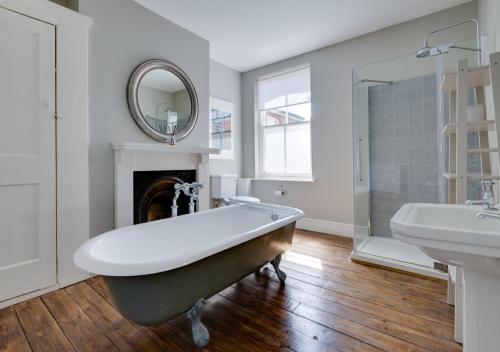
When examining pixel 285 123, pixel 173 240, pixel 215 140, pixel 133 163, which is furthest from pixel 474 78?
pixel 215 140

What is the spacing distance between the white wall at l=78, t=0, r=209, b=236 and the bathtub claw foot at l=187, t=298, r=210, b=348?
4.40ft

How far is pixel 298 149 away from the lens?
11.9 feet

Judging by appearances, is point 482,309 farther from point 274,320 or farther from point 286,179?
point 286,179

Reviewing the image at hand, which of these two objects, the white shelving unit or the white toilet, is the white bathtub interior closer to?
the white toilet

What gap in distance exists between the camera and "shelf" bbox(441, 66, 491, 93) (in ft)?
4.74

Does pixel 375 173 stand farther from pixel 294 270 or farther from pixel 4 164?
pixel 4 164

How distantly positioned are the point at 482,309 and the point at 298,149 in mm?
2895

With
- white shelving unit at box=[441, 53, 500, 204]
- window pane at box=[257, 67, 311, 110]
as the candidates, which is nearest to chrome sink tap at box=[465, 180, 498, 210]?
white shelving unit at box=[441, 53, 500, 204]

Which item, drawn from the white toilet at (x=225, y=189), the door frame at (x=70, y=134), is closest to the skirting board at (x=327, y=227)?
the white toilet at (x=225, y=189)

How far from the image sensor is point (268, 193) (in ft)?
12.8

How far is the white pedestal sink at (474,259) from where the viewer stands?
2.35 ft

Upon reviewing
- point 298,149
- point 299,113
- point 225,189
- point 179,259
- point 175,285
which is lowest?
point 175,285

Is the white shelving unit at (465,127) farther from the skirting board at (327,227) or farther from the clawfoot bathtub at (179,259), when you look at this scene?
the skirting board at (327,227)

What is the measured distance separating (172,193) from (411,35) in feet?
10.3
